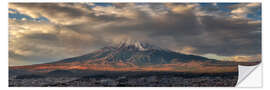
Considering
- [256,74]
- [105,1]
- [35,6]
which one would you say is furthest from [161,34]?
[35,6]

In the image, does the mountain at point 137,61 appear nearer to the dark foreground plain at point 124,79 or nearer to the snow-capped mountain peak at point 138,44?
the snow-capped mountain peak at point 138,44

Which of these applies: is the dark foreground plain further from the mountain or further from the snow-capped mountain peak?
the snow-capped mountain peak

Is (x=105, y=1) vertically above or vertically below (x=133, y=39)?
above

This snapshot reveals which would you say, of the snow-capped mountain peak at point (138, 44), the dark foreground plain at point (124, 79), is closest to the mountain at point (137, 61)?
the snow-capped mountain peak at point (138, 44)

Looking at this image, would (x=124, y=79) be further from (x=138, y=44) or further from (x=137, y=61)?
(x=138, y=44)

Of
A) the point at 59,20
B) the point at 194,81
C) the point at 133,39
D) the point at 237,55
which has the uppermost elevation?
the point at 59,20

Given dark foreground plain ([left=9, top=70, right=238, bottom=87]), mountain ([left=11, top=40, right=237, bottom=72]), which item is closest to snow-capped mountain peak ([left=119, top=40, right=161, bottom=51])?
mountain ([left=11, top=40, right=237, bottom=72])
